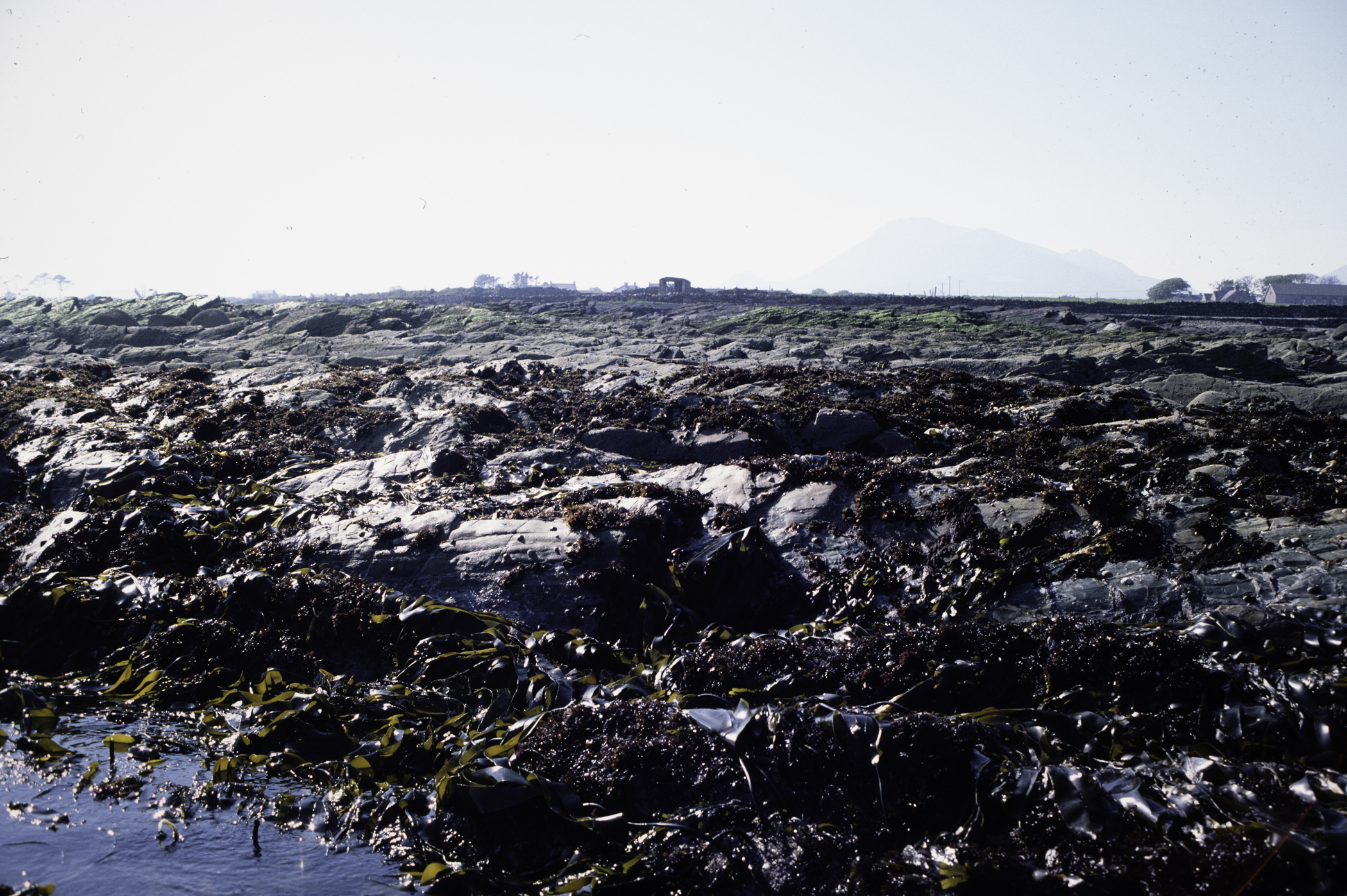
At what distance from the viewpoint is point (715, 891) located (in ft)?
11.1

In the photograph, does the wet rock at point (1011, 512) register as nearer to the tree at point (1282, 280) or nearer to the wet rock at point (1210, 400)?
the wet rock at point (1210, 400)

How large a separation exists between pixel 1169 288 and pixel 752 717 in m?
98.4

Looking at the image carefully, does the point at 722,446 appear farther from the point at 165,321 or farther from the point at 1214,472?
the point at 165,321

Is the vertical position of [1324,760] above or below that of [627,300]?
below

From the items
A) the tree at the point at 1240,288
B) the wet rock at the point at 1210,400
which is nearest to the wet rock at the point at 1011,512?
the wet rock at the point at 1210,400

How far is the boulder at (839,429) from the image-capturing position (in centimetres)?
909

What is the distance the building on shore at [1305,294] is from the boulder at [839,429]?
5646 cm

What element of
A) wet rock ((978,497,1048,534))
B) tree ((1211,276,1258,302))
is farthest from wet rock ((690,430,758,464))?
tree ((1211,276,1258,302))

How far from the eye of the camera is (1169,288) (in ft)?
275

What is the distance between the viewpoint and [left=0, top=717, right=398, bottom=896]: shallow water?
3.35 meters

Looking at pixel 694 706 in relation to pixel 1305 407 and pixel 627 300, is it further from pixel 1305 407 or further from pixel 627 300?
pixel 627 300

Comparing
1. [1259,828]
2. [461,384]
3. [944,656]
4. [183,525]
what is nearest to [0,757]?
[183,525]

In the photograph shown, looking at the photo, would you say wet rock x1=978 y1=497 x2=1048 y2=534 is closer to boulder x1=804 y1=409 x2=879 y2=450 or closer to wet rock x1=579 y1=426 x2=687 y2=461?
boulder x1=804 y1=409 x2=879 y2=450

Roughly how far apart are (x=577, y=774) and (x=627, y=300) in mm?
46576
